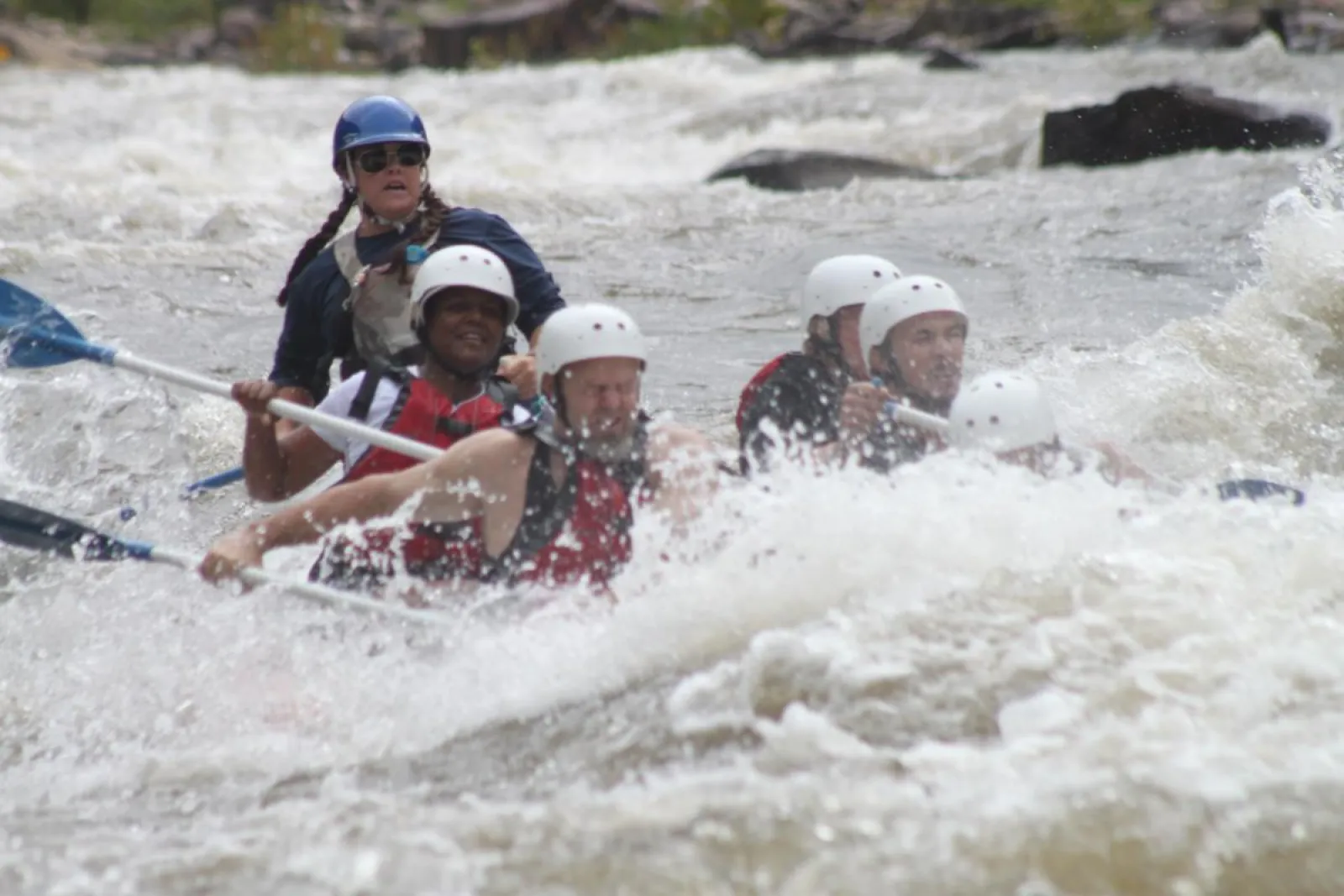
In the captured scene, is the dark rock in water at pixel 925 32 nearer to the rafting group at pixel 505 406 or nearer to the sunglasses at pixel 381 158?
the rafting group at pixel 505 406

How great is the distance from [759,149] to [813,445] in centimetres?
959

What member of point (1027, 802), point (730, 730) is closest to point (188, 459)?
point (730, 730)

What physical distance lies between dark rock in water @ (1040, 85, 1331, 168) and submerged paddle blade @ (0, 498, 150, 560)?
10327 mm

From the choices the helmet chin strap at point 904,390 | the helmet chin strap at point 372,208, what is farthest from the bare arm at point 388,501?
the helmet chin strap at point 904,390

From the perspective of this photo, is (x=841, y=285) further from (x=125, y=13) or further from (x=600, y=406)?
(x=125, y=13)

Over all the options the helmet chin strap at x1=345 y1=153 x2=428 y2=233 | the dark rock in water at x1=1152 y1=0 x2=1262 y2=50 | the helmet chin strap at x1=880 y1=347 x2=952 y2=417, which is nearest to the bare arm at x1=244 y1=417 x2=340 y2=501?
the helmet chin strap at x1=345 y1=153 x2=428 y2=233

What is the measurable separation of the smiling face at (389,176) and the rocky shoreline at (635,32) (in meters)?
14.4

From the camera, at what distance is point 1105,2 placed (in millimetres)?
21578

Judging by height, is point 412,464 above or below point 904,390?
below

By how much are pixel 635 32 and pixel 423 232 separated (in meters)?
19.3

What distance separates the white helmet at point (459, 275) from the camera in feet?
17.8

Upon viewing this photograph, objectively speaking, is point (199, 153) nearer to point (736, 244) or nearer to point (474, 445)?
point (736, 244)

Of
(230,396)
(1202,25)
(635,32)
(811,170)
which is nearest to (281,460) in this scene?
(230,396)

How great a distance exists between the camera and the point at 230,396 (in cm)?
572
